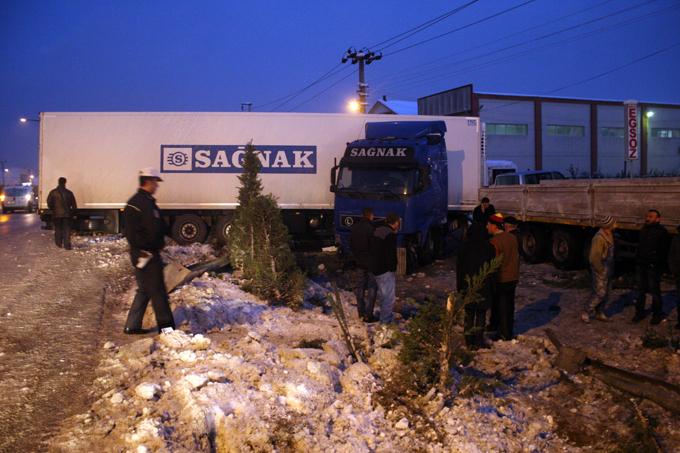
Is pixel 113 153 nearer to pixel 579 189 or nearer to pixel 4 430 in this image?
pixel 579 189

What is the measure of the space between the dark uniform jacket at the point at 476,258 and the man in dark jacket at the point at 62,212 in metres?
8.63

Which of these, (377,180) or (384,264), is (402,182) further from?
(384,264)

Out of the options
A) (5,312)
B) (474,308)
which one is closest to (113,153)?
(5,312)

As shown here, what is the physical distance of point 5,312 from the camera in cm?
731

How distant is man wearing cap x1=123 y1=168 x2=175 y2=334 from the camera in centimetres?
621

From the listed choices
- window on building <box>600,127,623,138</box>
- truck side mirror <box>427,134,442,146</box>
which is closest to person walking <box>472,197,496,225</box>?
truck side mirror <box>427,134,442,146</box>

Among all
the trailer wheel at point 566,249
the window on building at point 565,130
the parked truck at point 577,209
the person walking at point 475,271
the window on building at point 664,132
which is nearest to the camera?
the person walking at point 475,271

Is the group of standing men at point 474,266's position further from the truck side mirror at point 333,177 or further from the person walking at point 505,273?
the truck side mirror at point 333,177

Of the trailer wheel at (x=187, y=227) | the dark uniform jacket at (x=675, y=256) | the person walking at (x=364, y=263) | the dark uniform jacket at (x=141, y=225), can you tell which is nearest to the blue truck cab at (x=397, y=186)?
the trailer wheel at (x=187, y=227)

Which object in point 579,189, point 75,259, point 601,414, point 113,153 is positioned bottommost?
point 601,414

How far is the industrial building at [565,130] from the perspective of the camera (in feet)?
124

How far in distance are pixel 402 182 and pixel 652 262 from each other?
19.8ft

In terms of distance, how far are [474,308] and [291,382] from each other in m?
2.96

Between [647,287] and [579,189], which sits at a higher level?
[579,189]
